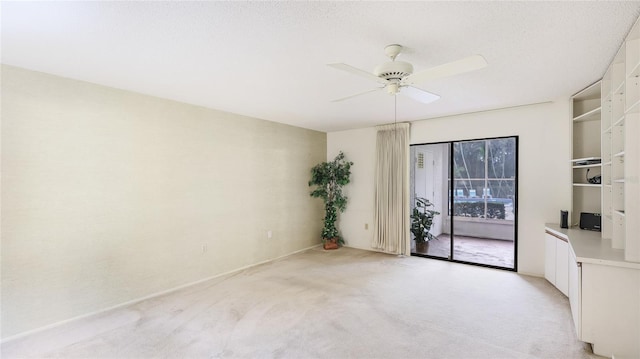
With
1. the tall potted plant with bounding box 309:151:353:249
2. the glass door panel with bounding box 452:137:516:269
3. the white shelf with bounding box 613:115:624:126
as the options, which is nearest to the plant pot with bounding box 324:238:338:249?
the tall potted plant with bounding box 309:151:353:249

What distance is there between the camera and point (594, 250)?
2.57m

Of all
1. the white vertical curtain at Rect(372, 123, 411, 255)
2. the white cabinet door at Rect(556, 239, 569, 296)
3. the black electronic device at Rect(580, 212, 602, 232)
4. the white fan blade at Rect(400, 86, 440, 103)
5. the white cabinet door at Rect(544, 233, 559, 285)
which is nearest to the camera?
the white fan blade at Rect(400, 86, 440, 103)

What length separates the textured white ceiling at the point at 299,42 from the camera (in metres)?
1.80

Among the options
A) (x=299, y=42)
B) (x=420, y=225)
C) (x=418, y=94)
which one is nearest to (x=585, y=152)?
(x=420, y=225)

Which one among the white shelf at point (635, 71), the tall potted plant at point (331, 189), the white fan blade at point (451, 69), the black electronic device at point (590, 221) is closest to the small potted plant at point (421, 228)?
the tall potted plant at point (331, 189)

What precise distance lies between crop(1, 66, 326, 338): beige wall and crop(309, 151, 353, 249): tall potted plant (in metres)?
1.28

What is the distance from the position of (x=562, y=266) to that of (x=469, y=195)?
3350 millimetres

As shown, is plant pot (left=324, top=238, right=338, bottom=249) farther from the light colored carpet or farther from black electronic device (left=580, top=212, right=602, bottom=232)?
black electronic device (left=580, top=212, right=602, bottom=232)

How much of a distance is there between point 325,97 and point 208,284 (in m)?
2.90

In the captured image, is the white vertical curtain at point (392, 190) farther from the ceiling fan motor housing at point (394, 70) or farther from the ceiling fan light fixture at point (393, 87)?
the ceiling fan motor housing at point (394, 70)

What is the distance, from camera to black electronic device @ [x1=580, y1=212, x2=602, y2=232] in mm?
3514

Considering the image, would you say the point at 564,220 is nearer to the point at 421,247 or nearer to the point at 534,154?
the point at 534,154

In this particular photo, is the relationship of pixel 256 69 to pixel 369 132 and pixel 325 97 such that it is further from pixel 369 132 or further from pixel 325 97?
pixel 369 132

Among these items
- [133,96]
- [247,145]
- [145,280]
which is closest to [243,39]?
[133,96]
